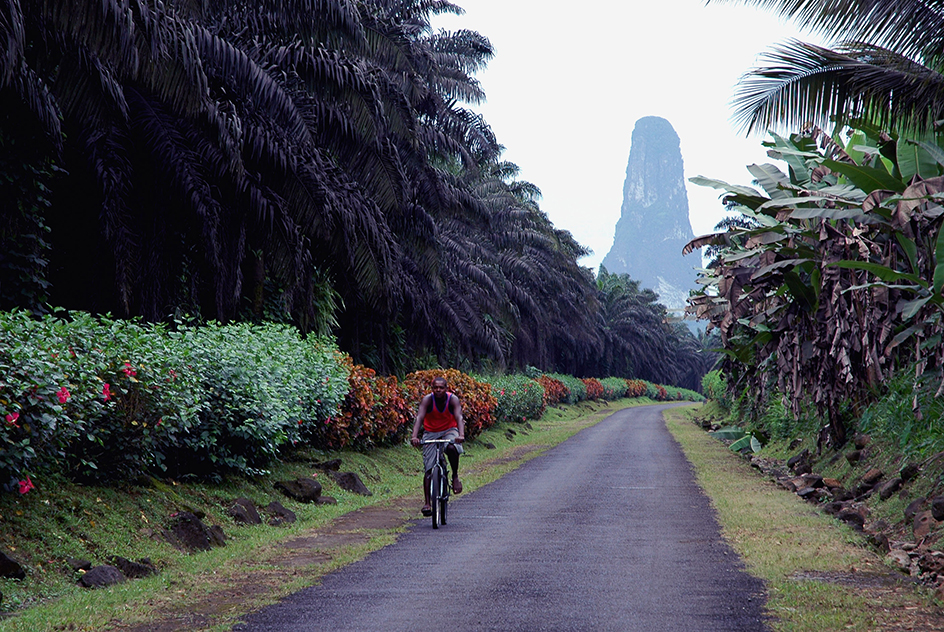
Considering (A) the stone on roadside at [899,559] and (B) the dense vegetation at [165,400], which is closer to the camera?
(B) the dense vegetation at [165,400]

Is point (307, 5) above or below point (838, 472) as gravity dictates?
above

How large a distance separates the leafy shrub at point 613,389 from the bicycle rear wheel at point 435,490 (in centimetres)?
5796

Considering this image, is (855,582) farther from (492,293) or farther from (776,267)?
(492,293)

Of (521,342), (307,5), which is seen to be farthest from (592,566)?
(521,342)

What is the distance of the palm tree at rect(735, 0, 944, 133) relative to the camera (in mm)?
9297

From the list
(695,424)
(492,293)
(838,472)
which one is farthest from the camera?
(695,424)

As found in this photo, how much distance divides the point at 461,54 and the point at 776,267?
67.2ft

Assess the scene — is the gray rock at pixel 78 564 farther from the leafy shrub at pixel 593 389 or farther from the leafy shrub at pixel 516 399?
the leafy shrub at pixel 593 389

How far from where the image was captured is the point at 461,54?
3102 cm

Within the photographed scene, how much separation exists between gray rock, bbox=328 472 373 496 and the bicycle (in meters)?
3.07

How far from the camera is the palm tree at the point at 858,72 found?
9297mm

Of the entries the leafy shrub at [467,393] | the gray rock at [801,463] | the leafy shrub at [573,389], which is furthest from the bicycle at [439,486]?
the leafy shrub at [573,389]

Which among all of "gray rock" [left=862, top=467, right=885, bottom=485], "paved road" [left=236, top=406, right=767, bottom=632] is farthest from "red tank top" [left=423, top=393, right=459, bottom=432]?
"gray rock" [left=862, top=467, right=885, bottom=485]

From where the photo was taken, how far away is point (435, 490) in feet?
34.6
